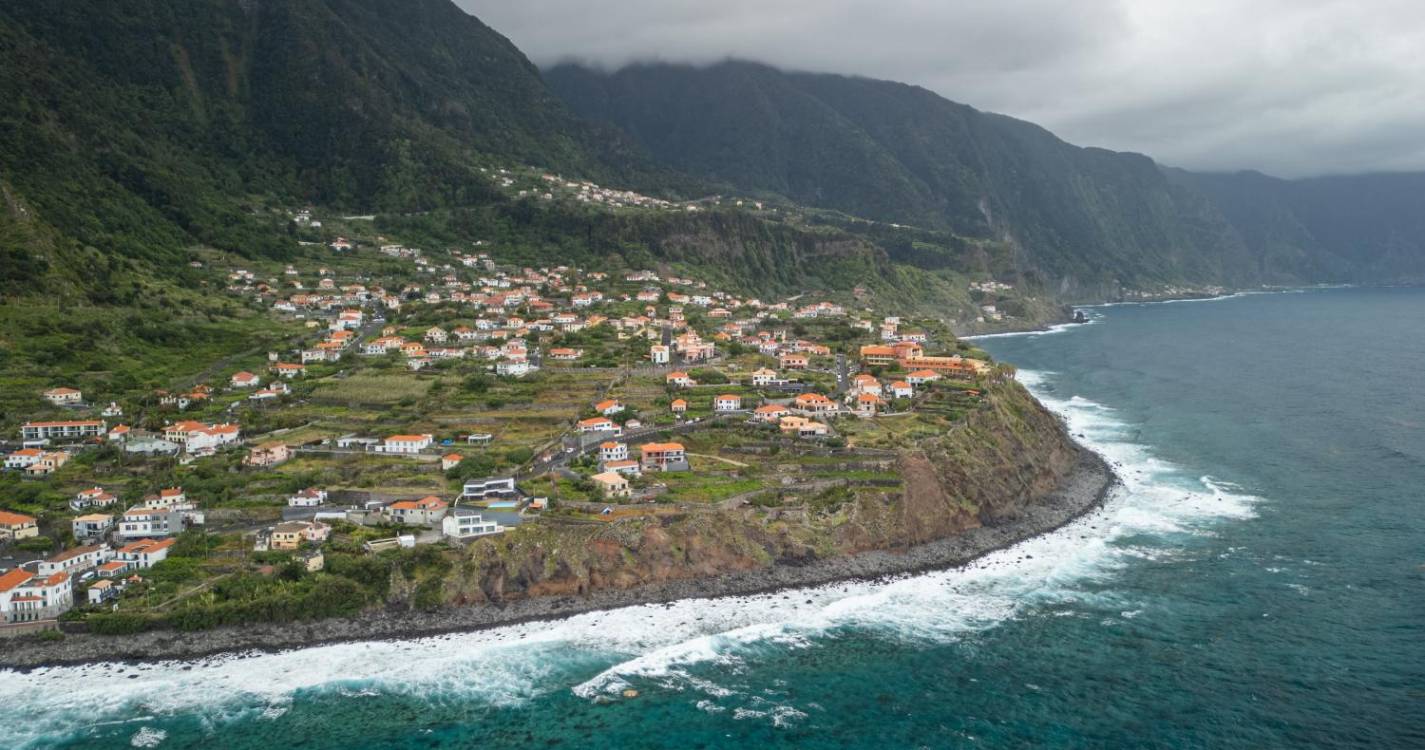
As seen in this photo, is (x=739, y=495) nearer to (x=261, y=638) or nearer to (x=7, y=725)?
(x=261, y=638)

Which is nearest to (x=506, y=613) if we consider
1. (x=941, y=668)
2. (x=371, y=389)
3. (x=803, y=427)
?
(x=941, y=668)

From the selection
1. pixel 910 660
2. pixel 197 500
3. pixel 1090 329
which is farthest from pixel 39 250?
pixel 1090 329

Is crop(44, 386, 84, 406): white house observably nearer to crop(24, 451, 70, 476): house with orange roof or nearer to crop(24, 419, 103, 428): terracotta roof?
crop(24, 419, 103, 428): terracotta roof

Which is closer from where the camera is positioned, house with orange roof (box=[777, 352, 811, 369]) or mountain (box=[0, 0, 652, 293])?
house with orange roof (box=[777, 352, 811, 369])

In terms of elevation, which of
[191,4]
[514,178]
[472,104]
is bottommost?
[514,178]

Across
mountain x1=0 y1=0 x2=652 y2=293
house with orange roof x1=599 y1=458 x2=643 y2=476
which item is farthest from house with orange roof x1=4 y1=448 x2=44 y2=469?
mountain x1=0 y1=0 x2=652 y2=293

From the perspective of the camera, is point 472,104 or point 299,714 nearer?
→ point 299,714

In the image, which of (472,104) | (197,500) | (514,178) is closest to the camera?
(197,500)
